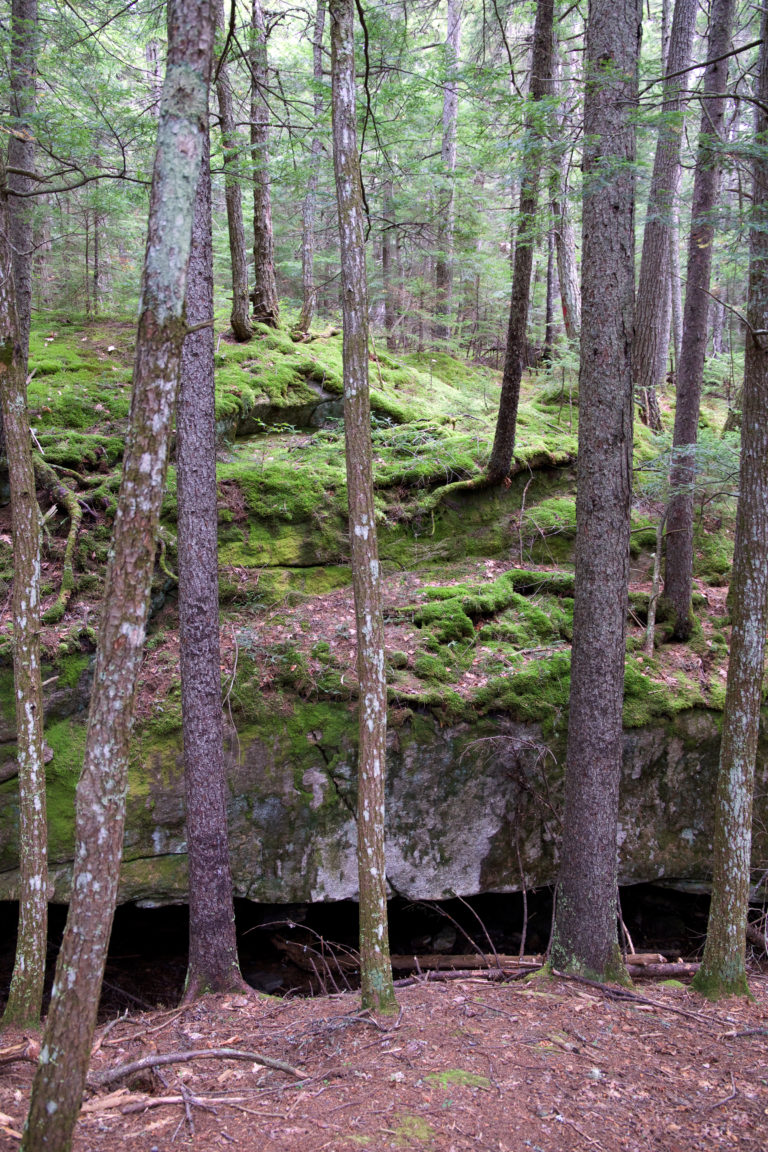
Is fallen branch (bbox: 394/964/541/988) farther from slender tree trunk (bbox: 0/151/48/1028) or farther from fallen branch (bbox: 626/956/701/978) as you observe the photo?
slender tree trunk (bbox: 0/151/48/1028)

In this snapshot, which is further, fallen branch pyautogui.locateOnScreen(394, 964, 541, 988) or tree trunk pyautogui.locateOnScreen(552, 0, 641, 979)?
fallen branch pyautogui.locateOnScreen(394, 964, 541, 988)

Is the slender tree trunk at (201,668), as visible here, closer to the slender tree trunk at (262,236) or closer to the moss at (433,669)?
the moss at (433,669)

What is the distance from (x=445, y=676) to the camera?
23.6 feet

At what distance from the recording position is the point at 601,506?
17.3 ft

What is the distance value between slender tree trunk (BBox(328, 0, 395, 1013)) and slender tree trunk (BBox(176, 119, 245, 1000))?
63.4 inches

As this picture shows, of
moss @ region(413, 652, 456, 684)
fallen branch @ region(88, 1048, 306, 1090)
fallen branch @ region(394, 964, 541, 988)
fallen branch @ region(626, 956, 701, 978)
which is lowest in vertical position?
fallen branch @ region(626, 956, 701, 978)

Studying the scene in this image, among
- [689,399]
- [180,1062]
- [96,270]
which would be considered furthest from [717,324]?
[180,1062]

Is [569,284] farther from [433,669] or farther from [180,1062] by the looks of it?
[180,1062]

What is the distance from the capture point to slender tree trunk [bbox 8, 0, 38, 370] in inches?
272

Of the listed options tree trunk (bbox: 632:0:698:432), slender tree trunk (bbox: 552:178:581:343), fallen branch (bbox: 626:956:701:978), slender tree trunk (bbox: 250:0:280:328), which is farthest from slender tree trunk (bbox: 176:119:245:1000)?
tree trunk (bbox: 632:0:698:432)

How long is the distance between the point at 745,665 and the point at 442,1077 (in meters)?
3.66

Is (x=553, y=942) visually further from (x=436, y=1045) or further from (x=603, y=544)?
(x=603, y=544)

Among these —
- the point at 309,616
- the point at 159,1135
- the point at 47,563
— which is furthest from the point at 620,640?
the point at 47,563

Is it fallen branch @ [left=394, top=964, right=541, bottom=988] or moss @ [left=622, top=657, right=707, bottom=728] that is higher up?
moss @ [left=622, top=657, right=707, bottom=728]
